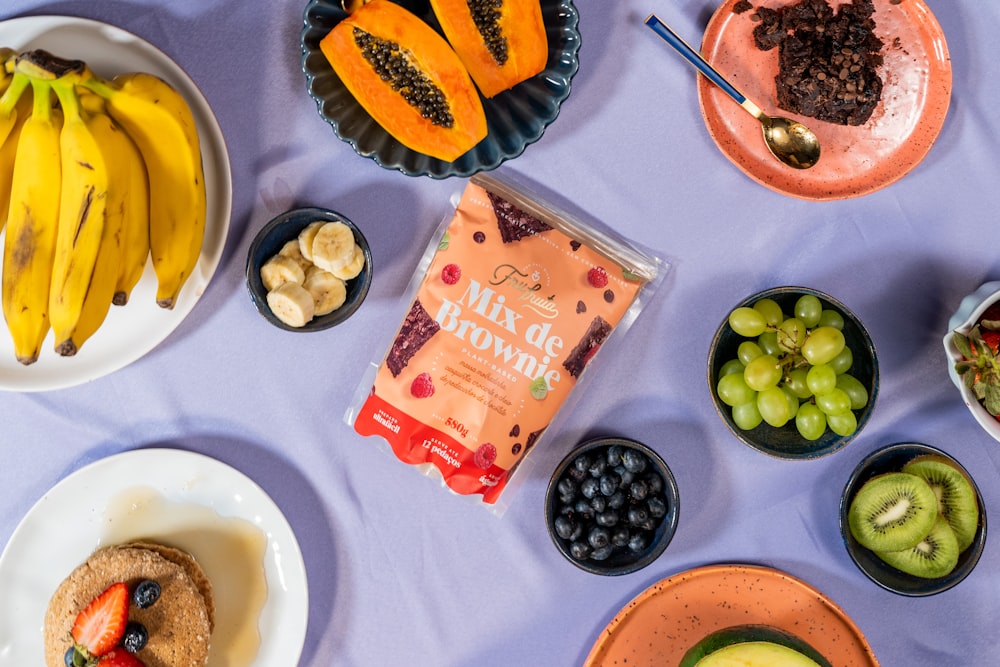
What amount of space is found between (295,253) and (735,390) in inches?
23.5

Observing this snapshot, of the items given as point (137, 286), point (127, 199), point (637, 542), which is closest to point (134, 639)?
point (137, 286)

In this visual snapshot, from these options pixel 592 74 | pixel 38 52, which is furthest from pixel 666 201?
pixel 38 52

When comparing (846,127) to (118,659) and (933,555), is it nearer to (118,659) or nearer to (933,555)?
(933,555)

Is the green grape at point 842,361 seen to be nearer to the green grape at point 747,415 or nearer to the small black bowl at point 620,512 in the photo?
the green grape at point 747,415

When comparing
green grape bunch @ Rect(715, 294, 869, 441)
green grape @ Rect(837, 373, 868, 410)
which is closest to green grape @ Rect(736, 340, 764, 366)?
green grape bunch @ Rect(715, 294, 869, 441)

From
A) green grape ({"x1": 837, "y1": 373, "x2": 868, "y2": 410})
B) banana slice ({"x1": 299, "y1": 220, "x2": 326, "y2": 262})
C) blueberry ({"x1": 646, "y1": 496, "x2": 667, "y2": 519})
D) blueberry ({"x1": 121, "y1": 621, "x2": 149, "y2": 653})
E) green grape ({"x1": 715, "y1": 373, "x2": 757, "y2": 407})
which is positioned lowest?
blueberry ({"x1": 121, "y1": 621, "x2": 149, "y2": 653})

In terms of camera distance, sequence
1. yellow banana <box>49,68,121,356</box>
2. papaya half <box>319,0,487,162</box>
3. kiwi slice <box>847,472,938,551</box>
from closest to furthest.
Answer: yellow banana <box>49,68,121,356</box> < papaya half <box>319,0,487,162</box> < kiwi slice <box>847,472,938,551</box>

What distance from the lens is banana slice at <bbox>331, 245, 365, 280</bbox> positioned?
950 millimetres

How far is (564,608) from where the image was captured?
1.06 meters

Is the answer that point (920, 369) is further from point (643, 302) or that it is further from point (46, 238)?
point (46, 238)

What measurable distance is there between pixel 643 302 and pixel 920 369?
412 millimetres

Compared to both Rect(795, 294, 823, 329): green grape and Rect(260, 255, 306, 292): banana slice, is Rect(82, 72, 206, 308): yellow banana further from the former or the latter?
Rect(795, 294, 823, 329): green grape

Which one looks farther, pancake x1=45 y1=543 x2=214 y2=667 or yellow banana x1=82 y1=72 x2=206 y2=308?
pancake x1=45 y1=543 x2=214 y2=667

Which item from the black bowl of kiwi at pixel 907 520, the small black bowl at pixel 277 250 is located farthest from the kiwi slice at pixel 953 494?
the small black bowl at pixel 277 250
